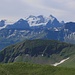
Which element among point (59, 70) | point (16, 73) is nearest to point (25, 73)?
point (16, 73)

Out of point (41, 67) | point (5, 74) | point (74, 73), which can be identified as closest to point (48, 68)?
point (41, 67)

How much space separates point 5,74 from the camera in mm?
158500

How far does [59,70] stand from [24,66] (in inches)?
967

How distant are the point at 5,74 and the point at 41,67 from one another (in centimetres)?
4462

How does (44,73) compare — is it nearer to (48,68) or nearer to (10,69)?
(48,68)

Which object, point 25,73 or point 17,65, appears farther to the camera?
point 17,65

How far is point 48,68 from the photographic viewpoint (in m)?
194

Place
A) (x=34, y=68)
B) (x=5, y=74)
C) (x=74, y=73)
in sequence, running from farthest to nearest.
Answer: (x=34, y=68) → (x=74, y=73) → (x=5, y=74)

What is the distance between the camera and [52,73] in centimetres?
18638

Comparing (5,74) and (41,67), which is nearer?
(5,74)

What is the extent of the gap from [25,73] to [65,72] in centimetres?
2516

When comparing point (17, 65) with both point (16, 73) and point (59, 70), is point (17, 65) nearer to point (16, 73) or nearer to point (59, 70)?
point (16, 73)

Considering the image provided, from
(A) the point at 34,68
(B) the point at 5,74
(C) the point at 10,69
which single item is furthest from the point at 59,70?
(B) the point at 5,74

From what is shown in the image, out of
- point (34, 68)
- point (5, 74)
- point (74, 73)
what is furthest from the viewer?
point (34, 68)
